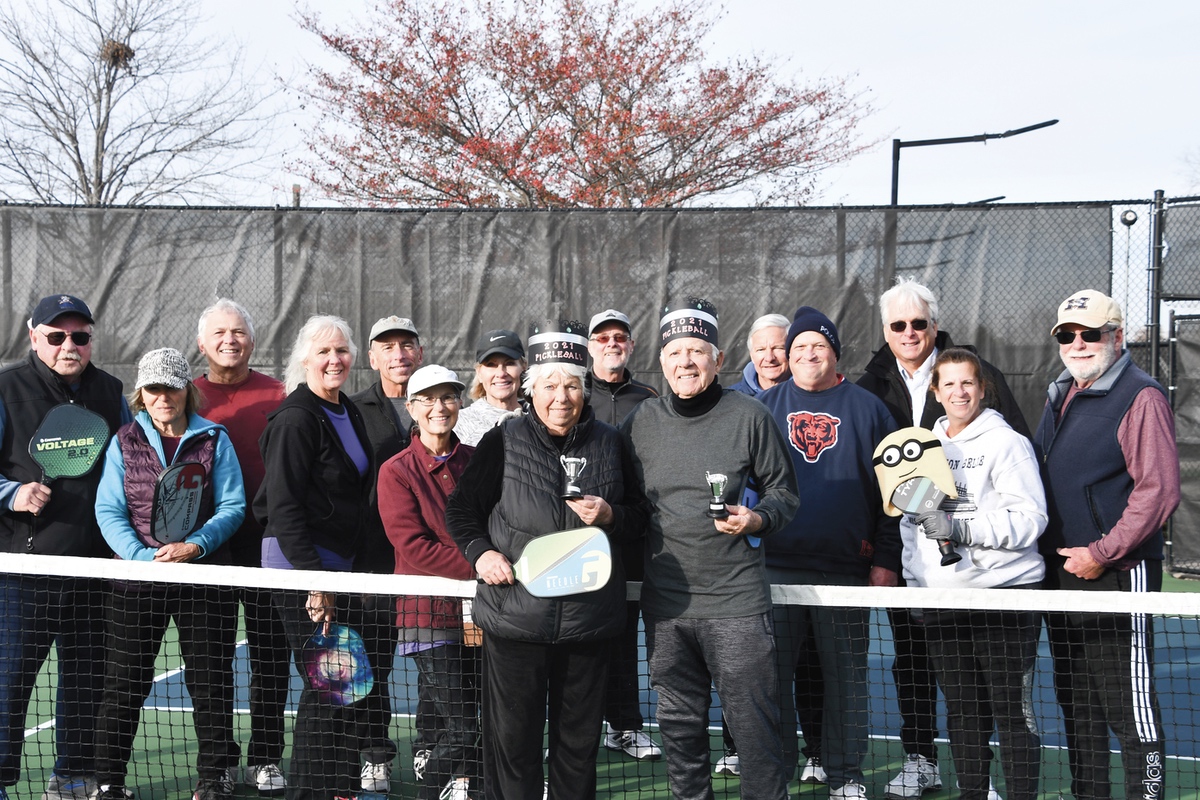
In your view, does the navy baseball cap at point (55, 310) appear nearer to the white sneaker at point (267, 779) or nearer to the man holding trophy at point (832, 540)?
the white sneaker at point (267, 779)

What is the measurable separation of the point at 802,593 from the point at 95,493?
2.72 meters

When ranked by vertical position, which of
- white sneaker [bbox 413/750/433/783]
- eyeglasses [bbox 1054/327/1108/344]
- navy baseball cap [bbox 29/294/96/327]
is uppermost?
navy baseball cap [bbox 29/294/96/327]

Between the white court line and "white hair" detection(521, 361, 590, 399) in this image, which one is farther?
the white court line

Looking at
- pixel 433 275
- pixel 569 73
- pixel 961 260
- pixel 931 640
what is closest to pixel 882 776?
pixel 931 640

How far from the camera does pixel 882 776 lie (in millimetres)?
4383

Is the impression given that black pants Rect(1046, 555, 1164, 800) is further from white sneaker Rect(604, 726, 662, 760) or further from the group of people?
white sneaker Rect(604, 726, 662, 760)

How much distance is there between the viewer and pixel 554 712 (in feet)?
11.1

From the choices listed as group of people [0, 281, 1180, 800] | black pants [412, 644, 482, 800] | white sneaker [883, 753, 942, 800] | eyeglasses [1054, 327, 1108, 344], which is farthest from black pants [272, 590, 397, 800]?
eyeglasses [1054, 327, 1108, 344]

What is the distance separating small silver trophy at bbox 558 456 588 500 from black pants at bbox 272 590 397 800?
1124 millimetres

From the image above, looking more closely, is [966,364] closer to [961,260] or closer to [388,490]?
[388,490]

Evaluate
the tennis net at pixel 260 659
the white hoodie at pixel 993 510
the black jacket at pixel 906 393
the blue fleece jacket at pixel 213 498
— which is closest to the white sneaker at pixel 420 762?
the tennis net at pixel 260 659

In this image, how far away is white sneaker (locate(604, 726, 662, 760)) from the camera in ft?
14.8

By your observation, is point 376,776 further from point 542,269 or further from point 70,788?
point 542,269

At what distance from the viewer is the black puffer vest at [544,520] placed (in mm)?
3248
